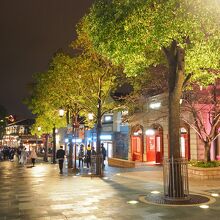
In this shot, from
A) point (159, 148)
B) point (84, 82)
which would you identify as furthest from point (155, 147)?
point (84, 82)

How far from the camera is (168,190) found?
12.2 m

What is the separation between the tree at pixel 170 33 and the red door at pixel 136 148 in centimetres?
2173

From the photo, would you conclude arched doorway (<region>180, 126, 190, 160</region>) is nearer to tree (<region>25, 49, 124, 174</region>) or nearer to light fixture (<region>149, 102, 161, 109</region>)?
light fixture (<region>149, 102, 161, 109</region>)

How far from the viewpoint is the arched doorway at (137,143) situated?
3425cm

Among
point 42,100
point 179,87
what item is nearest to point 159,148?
point 42,100

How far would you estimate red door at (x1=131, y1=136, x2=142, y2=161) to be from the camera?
3455 cm

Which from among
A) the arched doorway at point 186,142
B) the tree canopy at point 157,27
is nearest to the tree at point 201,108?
the arched doorway at point 186,142

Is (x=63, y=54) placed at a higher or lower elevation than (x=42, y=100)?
higher

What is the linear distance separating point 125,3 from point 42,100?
21165mm

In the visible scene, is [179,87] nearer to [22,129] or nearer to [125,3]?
[125,3]

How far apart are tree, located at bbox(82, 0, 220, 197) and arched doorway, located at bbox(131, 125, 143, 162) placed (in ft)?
69.8

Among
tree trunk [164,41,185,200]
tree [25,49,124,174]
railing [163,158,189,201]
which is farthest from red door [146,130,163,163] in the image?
railing [163,158,189,201]

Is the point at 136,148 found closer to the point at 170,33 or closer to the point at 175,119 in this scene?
A: the point at 175,119

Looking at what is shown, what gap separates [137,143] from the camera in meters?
35.3
